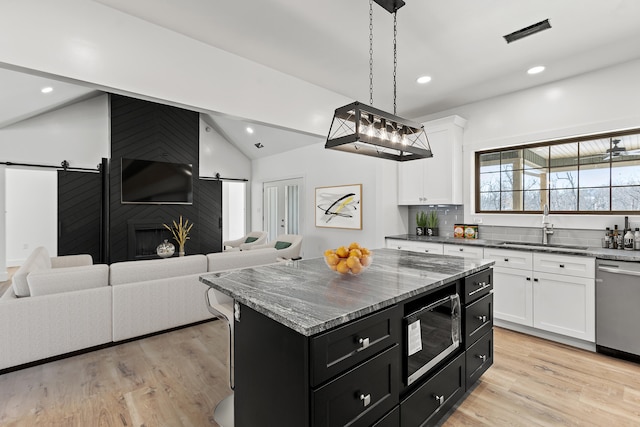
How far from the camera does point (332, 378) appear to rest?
1.24 meters

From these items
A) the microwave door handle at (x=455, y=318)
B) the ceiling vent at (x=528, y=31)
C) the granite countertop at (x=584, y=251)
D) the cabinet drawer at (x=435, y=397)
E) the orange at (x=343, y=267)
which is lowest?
the cabinet drawer at (x=435, y=397)

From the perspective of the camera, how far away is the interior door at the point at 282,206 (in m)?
7.31

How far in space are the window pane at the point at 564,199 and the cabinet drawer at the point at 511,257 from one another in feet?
2.73

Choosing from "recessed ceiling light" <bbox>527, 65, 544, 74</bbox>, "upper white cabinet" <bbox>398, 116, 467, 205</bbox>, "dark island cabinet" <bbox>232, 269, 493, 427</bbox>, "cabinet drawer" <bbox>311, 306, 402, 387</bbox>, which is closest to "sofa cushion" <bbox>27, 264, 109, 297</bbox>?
"dark island cabinet" <bbox>232, 269, 493, 427</bbox>

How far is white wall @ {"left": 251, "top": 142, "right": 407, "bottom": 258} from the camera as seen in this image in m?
4.71

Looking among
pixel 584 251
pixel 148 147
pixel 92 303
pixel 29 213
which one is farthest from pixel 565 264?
pixel 29 213

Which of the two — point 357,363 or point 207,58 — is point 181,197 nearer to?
point 207,58

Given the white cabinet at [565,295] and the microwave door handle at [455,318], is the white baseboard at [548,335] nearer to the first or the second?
the white cabinet at [565,295]

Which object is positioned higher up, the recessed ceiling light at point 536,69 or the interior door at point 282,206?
the recessed ceiling light at point 536,69

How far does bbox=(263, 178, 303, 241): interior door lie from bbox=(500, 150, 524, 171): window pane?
4181mm

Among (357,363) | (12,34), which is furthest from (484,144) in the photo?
(12,34)

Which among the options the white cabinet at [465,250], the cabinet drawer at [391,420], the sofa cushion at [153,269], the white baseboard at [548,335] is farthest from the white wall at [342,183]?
the cabinet drawer at [391,420]

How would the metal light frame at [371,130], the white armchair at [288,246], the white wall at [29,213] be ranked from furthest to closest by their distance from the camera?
the white wall at [29,213] < the white armchair at [288,246] < the metal light frame at [371,130]

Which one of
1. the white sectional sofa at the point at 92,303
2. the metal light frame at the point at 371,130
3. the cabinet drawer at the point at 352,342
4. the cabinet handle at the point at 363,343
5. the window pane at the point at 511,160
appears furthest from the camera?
the window pane at the point at 511,160
